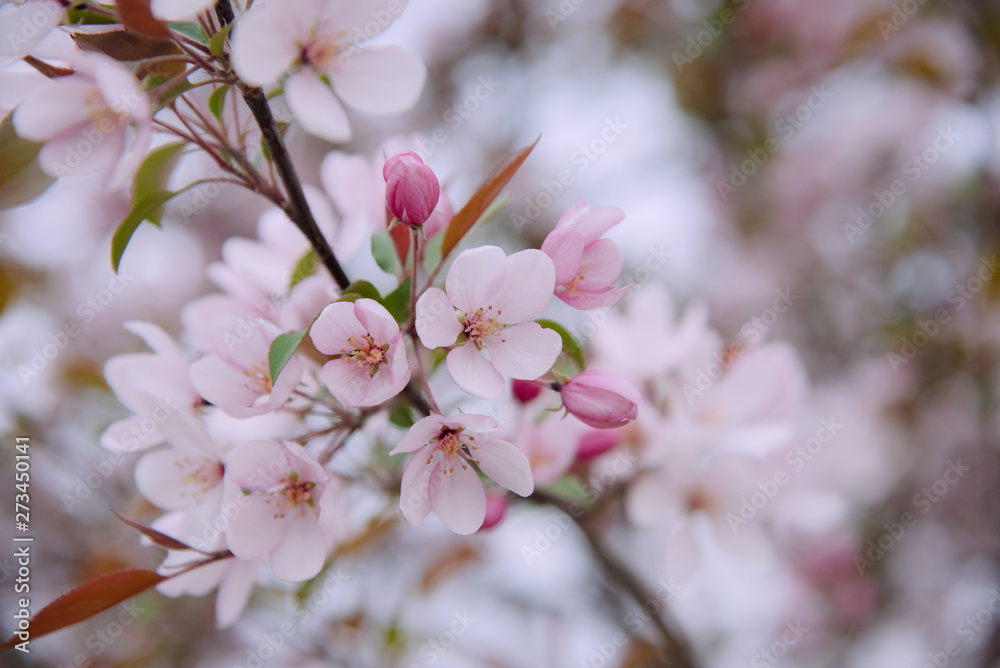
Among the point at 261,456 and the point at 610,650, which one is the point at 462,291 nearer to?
the point at 261,456

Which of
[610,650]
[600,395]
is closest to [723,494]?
[600,395]

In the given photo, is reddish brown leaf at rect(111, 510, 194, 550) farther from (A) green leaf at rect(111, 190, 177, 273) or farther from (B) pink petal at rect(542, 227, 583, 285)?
(B) pink petal at rect(542, 227, 583, 285)

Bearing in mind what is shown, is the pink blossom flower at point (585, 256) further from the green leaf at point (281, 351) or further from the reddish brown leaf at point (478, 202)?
the green leaf at point (281, 351)

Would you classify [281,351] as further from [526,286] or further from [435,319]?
[526,286]
